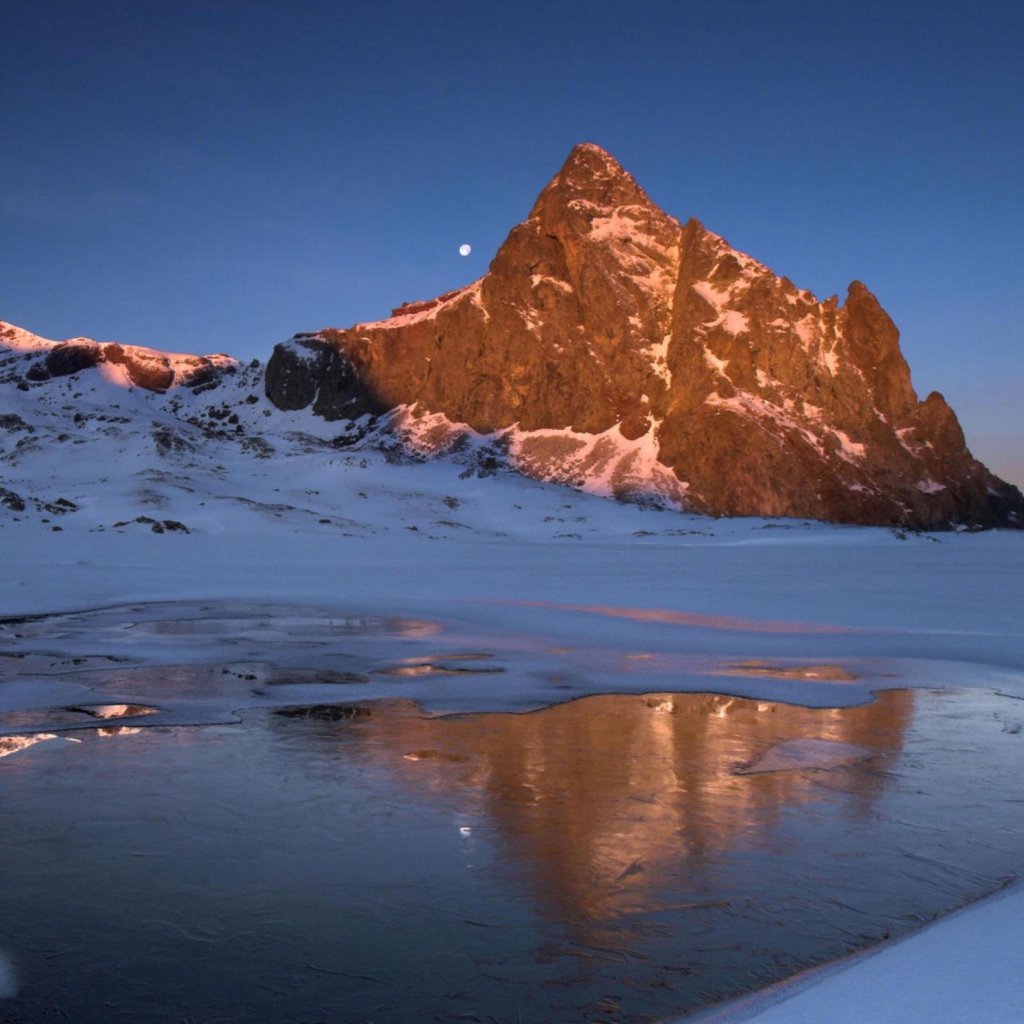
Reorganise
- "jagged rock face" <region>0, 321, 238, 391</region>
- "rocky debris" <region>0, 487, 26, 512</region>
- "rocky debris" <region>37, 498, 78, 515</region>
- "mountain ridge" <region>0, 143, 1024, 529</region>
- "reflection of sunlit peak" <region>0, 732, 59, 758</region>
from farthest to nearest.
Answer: "jagged rock face" <region>0, 321, 238, 391</region> < "mountain ridge" <region>0, 143, 1024, 529</region> < "rocky debris" <region>37, 498, 78, 515</region> < "rocky debris" <region>0, 487, 26, 512</region> < "reflection of sunlit peak" <region>0, 732, 59, 758</region>

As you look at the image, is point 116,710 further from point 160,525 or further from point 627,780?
point 160,525

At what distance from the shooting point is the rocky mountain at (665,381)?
358ft

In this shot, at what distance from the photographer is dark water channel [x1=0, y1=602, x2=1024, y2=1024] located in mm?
4055

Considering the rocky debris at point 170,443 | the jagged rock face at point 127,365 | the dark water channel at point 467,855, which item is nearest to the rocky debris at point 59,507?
the rocky debris at point 170,443

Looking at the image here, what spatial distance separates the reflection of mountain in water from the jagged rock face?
169m

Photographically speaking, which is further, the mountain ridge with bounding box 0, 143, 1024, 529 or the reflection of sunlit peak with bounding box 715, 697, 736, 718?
the mountain ridge with bounding box 0, 143, 1024, 529

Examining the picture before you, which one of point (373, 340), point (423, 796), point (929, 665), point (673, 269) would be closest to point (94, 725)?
point (423, 796)

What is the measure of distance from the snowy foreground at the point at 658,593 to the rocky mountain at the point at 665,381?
40.2 m

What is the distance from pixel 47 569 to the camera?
2702 centimetres

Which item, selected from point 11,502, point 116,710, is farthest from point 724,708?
point 11,502

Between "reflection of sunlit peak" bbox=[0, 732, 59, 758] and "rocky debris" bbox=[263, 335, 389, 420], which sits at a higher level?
"rocky debris" bbox=[263, 335, 389, 420]

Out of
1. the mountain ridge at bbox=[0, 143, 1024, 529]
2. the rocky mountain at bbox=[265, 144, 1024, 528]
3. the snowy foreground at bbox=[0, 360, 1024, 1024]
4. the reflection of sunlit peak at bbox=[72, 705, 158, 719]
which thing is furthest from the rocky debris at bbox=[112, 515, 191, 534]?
the rocky mountain at bbox=[265, 144, 1024, 528]

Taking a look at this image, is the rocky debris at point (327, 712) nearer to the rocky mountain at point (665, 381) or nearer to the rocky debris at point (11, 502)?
the rocky debris at point (11, 502)

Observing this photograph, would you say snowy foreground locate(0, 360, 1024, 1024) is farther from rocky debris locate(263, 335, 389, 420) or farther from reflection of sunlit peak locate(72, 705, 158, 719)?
rocky debris locate(263, 335, 389, 420)
